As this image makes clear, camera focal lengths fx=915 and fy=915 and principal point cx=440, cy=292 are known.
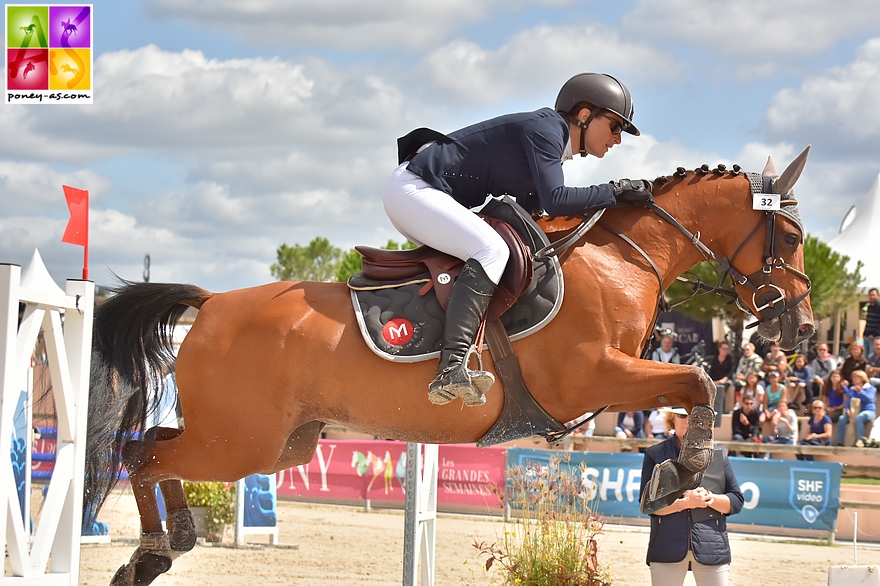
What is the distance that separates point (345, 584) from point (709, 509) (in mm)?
3872

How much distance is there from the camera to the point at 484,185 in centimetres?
425

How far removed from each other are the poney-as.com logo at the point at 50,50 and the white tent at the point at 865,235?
18738 mm

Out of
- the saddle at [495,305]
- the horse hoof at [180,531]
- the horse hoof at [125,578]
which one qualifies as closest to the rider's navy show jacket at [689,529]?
the saddle at [495,305]

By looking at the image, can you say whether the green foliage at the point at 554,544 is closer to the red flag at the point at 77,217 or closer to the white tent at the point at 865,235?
the red flag at the point at 77,217

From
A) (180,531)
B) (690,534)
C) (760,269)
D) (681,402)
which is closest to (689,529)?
(690,534)

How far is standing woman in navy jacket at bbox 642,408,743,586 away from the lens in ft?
15.6

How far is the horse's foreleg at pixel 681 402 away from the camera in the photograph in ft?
12.7

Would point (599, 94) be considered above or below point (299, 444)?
above

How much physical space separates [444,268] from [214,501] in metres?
6.40

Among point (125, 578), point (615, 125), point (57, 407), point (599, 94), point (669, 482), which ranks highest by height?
point (599, 94)

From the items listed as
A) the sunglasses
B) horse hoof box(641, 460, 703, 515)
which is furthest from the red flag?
horse hoof box(641, 460, 703, 515)

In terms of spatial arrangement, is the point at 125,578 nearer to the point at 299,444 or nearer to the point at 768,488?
the point at 299,444

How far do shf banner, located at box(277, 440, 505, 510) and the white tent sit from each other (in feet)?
44.0

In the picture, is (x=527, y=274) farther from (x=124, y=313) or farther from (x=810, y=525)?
(x=810, y=525)
